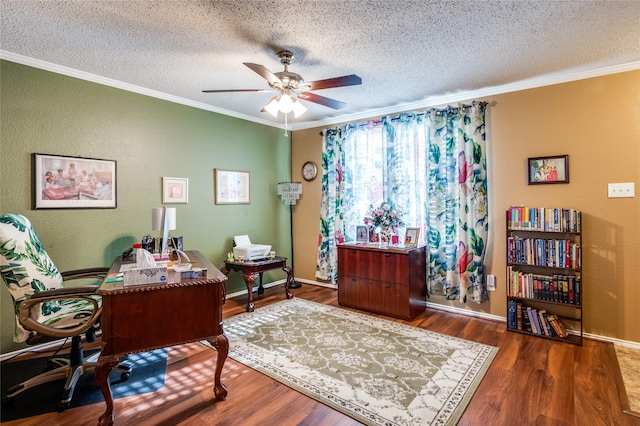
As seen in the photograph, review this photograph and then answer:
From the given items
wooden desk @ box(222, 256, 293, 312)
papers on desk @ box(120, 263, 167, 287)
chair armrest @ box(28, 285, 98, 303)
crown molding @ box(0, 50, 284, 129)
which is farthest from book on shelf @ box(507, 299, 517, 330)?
crown molding @ box(0, 50, 284, 129)

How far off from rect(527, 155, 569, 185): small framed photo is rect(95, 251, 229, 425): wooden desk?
10.7 ft

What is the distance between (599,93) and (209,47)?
3587mm

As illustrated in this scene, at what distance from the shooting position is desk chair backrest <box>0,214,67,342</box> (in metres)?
1.96

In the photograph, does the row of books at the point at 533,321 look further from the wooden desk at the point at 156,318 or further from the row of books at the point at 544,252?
the wooden desk at the point at 156,318

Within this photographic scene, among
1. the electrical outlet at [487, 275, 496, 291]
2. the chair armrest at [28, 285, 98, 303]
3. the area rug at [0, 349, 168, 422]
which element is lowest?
the area rug at [0, 349, 168, 422]

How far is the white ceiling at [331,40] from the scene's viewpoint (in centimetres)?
204

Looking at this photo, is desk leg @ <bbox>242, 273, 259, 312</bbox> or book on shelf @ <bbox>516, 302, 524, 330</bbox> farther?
desk leg @ <bbox>242, 273, 259, 312</bbox>

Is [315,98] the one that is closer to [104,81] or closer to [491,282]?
[104,81]

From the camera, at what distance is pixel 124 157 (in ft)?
11.1

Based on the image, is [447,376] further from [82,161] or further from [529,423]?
[82,161]

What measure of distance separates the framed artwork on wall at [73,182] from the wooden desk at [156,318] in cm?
156

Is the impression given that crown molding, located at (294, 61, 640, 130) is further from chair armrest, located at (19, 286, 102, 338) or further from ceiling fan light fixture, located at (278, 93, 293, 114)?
chair armrest, located at (19, 286, 102, 338)

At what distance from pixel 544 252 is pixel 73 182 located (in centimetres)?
459

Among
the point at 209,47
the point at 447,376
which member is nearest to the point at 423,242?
the point at 447,376
